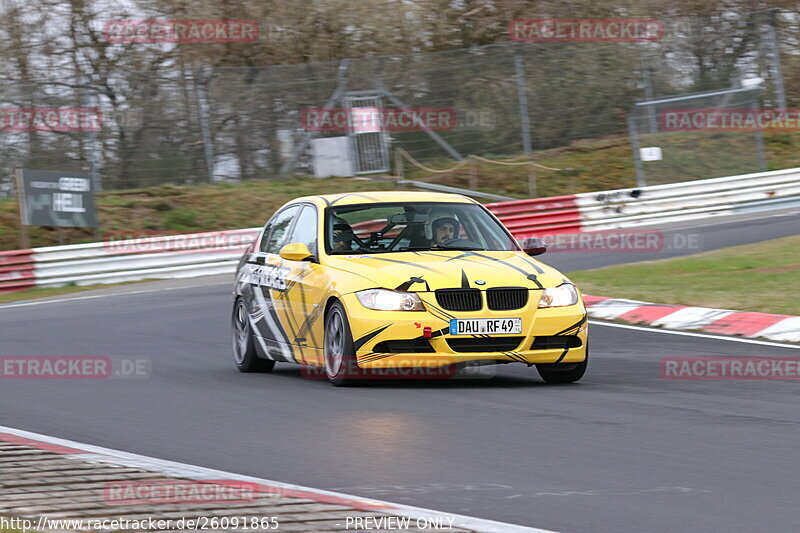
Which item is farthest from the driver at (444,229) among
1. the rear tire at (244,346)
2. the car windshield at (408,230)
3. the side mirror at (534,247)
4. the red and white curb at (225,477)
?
the red and white curb at (225,477)

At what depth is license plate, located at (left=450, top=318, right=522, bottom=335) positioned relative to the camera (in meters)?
9.27

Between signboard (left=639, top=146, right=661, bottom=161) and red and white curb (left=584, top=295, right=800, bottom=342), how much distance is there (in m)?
13.1

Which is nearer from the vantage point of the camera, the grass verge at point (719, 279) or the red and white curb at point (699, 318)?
the red and white curb at point (699, 318)

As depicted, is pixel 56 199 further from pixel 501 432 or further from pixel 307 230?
pixel 501 432

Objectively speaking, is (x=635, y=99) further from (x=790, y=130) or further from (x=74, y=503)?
(x=74, y=503)

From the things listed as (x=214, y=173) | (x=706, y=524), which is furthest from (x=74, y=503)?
(x=214, y=173)

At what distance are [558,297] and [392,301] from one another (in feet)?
3.96

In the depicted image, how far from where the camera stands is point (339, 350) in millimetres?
9617

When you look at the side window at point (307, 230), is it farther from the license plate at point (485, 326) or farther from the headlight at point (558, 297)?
the headlight at point (558, 297)

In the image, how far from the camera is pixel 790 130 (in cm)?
3152

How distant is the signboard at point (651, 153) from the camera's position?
2780 cm

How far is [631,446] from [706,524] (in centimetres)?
176

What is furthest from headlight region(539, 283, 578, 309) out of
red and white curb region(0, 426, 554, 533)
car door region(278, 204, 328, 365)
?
red and white curb region(0, 426, 554, 533)

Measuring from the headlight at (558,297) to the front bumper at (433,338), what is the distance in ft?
0.18
